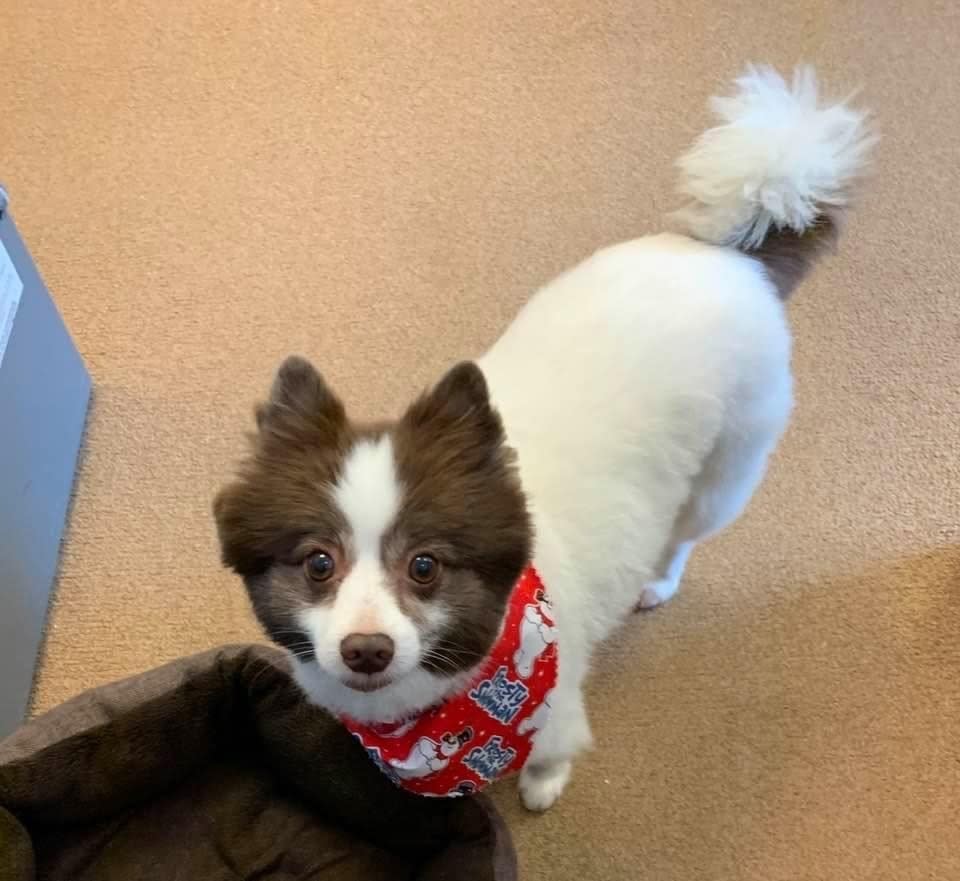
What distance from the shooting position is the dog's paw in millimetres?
1800

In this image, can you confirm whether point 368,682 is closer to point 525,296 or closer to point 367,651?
point 367,651

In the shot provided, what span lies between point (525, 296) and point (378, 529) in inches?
45.6

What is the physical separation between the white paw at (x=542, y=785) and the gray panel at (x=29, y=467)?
0.80 meters

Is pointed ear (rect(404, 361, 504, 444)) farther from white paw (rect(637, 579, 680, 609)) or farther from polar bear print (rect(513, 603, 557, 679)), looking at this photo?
white paw (rect(637, 579, 680, 609))

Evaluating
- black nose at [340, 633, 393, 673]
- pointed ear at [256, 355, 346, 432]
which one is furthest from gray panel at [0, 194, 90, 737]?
black nose at [340, 633, 393, 673]

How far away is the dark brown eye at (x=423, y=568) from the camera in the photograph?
1.07m

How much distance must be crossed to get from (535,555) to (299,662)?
1.01 feet

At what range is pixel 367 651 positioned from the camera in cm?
102

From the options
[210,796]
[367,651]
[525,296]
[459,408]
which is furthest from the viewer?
[525,296]

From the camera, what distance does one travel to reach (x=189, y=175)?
91.0 inches

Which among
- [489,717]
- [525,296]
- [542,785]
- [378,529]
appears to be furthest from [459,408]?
[525,296]

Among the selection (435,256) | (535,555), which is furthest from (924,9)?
(535,555)

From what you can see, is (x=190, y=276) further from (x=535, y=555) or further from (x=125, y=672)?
(x=535, y=555)

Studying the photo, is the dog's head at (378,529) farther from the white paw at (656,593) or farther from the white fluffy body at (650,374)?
the white paw at (656,593)
